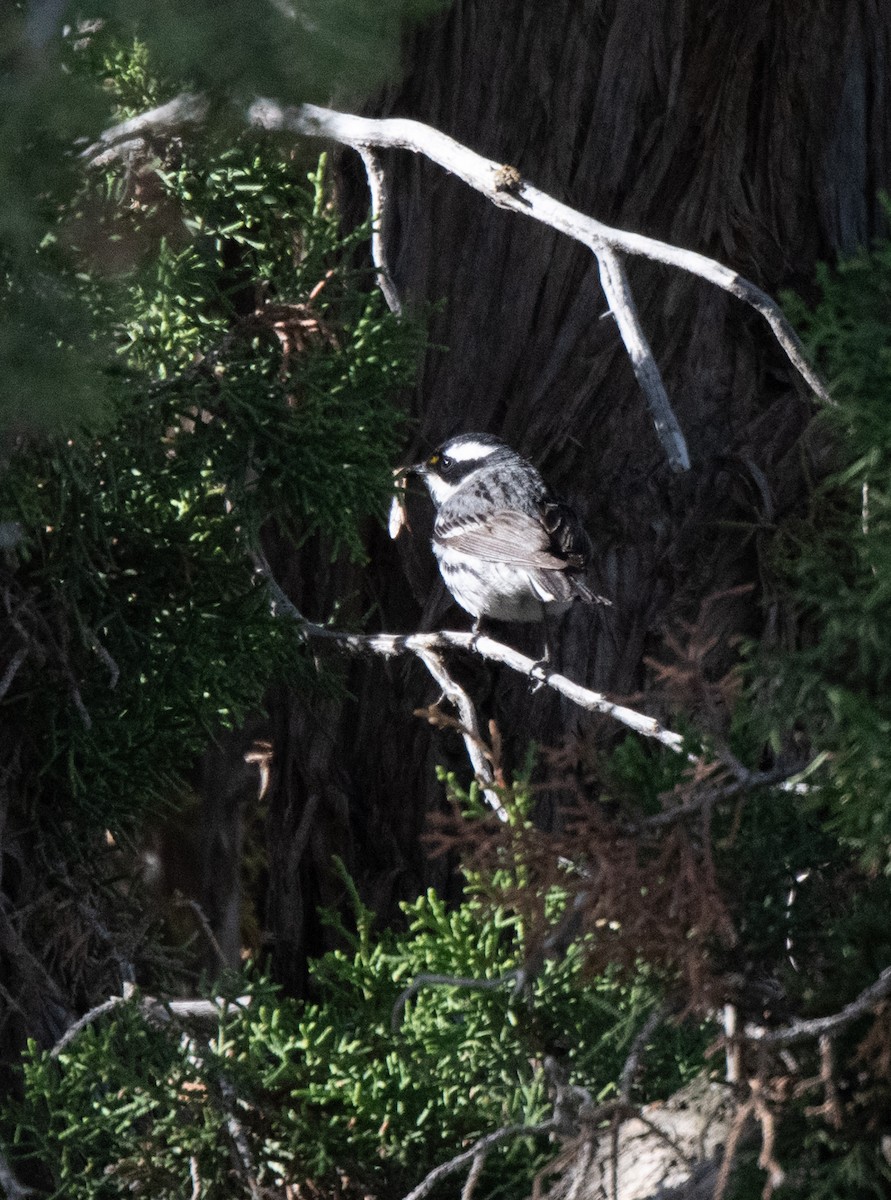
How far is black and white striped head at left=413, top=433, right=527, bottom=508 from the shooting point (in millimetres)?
3693

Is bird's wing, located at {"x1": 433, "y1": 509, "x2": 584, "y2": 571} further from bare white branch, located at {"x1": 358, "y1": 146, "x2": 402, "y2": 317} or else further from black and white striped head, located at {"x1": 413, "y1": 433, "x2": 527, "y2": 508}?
bare white branch, located at {"x1": 358, "y1": 146, "x2": 402, "y2": 317}

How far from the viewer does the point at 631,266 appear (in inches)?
142

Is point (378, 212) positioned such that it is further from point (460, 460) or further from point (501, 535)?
point (501, 535)

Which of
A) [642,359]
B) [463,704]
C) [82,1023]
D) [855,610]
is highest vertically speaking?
[642,359]

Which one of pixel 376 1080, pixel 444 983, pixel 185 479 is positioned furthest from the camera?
pixel 185 479

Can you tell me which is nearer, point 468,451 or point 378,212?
point 378,212

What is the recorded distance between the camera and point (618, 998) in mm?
2057

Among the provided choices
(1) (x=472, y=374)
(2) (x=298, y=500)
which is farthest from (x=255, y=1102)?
(1) (x=472, y=374)

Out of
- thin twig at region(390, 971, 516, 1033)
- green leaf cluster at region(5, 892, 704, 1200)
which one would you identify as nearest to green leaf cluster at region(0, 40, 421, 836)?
green leaf cluster at region(5, 892, 704, 1200)

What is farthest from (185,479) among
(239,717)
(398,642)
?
(398,642)

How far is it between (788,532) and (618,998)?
1721mm

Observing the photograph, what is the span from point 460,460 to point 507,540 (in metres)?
0.31

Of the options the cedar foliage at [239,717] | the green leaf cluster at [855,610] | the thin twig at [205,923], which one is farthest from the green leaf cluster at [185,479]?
the green leaf cluster at [855,610]

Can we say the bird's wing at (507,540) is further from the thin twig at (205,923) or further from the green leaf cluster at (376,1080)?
the green leaf cluster at (376,1080)
